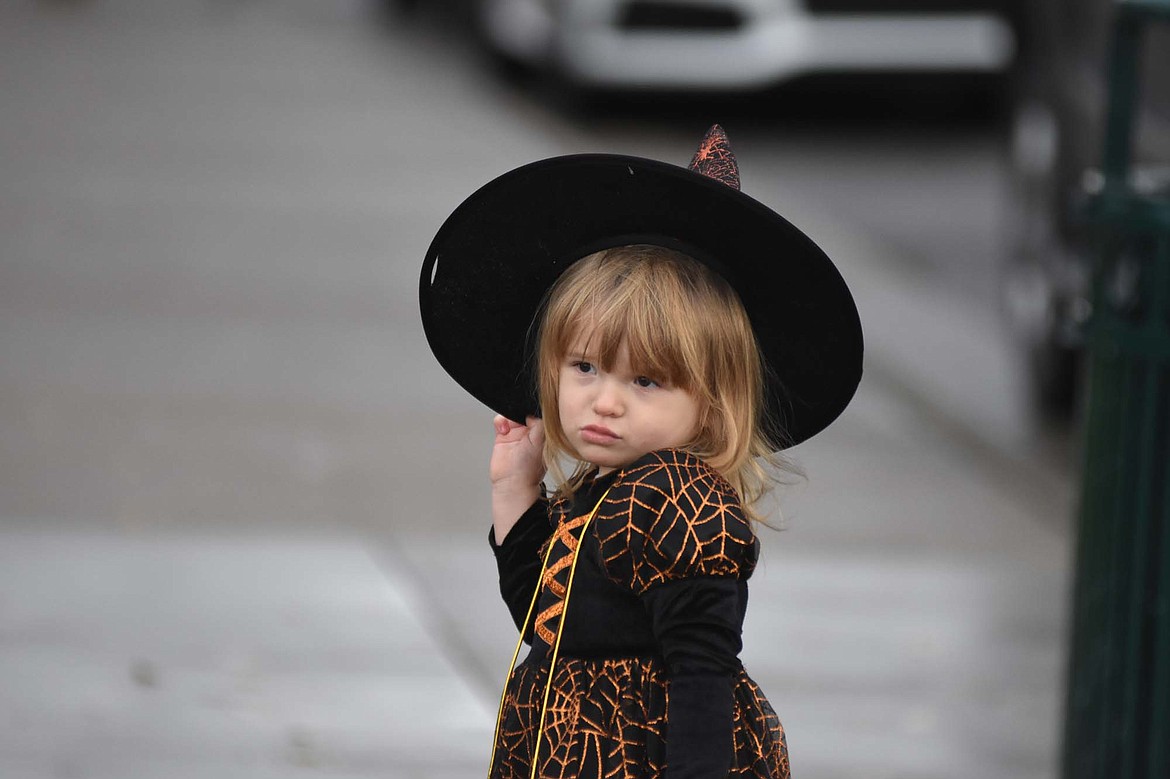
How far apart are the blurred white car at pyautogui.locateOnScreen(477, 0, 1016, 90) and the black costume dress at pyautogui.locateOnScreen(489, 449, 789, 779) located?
9.74m

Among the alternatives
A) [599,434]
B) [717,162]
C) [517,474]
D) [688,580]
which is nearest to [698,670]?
[688,580]

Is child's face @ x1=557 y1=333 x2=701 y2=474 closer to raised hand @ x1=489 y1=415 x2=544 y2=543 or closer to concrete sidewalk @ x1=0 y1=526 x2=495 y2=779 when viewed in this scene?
raised hand @ x1=489 y1=415 x2=544 y2=543

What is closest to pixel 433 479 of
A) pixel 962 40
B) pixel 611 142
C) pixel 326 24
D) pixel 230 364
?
pixel 230 364

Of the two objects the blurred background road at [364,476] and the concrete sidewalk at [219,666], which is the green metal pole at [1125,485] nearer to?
the blurred background road at [364,476]

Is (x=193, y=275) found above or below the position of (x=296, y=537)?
above

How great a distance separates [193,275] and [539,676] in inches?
272

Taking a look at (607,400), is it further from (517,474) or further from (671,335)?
(517,474)

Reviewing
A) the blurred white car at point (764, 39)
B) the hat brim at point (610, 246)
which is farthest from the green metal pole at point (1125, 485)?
the blurred white car at point (764, 39)

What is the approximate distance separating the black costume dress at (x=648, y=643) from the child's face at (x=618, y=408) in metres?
0.03

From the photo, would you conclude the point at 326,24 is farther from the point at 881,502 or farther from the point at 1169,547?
the point at 1169,547

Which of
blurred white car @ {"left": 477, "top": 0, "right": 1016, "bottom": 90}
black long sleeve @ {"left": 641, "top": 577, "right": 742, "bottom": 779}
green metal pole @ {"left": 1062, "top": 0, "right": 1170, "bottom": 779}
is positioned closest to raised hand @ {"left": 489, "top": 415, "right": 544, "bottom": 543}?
black long sleeve @ {"left": 641, "top": 577, "right": 742, "bottom": 779}

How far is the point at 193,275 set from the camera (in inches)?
347

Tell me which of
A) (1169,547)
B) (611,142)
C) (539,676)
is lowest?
(539,676)

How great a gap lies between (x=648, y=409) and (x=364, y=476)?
167 inches
